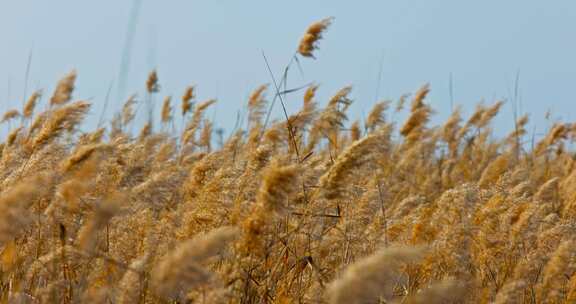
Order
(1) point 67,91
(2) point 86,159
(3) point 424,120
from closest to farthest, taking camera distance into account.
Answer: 1. (2) point 86,159
2. (1) point 67,91
3. (3) point 424,120

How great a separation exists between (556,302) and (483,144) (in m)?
4.90

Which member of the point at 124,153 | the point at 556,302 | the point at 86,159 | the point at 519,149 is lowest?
the point at 556,302

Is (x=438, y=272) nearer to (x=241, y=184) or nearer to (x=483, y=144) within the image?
(x=241, y=184)

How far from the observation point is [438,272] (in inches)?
102

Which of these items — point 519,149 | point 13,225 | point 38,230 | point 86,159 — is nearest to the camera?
point 13,225

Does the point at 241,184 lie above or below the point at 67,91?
below

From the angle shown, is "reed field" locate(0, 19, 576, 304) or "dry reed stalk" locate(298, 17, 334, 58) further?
"dry reed stalk" locate(298, 17, 334, 58)

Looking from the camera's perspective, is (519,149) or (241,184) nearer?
(241,184)

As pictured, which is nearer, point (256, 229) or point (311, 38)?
point (256, 229)

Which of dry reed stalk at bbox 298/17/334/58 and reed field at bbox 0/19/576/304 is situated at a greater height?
dry reed stalk at bbox 298/17/334/58

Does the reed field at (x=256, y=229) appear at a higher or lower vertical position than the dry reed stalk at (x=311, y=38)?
lower

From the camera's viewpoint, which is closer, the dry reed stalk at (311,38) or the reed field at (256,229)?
the reed field at (256,229)

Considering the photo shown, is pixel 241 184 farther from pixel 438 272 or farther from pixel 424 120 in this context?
pixel 424 120

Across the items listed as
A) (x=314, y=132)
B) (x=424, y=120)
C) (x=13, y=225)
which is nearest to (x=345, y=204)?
(x=314, y=132)
